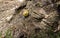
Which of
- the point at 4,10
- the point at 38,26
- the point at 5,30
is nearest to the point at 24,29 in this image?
the point at 38,26

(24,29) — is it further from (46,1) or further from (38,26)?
(46,1)

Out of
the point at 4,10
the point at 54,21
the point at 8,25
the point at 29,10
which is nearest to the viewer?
the point at 54,21

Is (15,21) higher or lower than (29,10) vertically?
lower

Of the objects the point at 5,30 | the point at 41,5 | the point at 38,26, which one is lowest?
the point at 5,30

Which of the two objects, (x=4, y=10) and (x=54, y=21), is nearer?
(x=54, y=21)

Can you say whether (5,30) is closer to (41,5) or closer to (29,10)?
(29,10)

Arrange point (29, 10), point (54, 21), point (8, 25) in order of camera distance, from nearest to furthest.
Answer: point (54, 21)
point (29, 10)
point (8, 25)

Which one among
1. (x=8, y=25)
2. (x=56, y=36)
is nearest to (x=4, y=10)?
(x=8, y=25)
